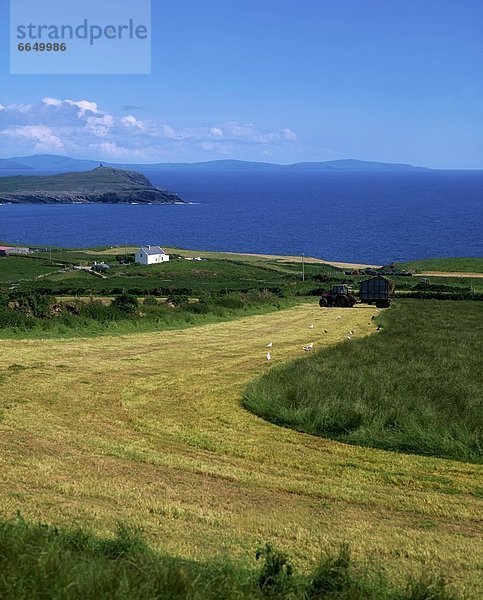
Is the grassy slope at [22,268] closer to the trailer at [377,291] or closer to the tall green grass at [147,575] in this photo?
the trailer at [377,291]

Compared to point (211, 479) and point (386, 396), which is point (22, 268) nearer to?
point (386, 396)

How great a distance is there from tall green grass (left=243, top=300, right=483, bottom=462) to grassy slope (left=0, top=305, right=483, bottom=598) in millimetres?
558

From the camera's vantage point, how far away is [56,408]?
16.1 meters

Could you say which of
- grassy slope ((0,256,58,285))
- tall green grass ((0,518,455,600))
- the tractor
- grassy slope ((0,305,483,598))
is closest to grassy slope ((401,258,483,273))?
the tractor

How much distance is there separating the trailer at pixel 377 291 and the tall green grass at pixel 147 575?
37.2m

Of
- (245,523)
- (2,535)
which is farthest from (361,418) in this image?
(2,535)

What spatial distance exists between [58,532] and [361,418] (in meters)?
7.71

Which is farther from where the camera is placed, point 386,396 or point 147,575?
point 386,396

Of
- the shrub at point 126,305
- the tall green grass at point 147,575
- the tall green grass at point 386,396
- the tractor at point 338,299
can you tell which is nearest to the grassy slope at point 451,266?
the tractor at point 338,299

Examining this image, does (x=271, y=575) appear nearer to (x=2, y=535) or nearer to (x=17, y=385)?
(x=2, y=535)

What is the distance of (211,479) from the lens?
11836mm

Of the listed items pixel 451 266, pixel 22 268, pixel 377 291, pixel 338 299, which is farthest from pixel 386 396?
pixel 451 266

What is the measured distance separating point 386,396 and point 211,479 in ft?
19.2

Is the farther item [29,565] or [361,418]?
[361,418]
